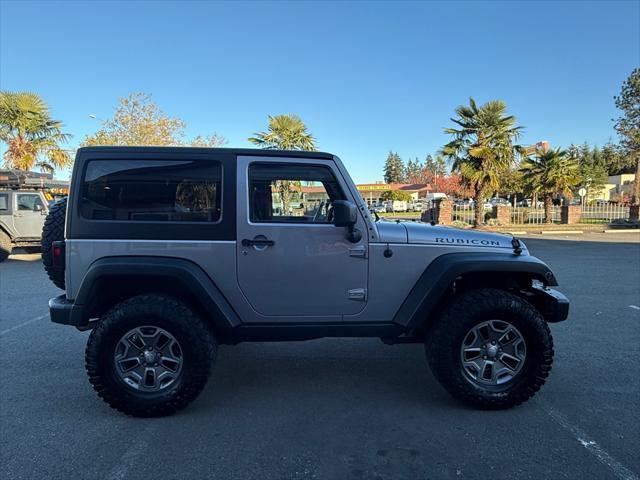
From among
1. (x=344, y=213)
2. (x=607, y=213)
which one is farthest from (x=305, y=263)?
(x=607, y=213)

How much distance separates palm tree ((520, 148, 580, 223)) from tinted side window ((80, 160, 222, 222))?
25655 mm

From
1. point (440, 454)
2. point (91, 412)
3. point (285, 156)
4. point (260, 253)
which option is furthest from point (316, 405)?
point (285, 156)

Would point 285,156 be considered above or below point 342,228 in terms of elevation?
above

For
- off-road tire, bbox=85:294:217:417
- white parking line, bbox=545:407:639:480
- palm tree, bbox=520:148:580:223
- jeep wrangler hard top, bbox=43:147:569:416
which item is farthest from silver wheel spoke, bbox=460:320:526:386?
palm tree, bbox=520:148:580:223

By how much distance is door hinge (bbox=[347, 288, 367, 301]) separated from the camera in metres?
3.32

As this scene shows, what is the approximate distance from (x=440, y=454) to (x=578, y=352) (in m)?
2.77

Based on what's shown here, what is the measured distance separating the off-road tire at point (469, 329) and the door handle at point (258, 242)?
4.88 feet

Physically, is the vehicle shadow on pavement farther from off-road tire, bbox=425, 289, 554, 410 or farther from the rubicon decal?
the rubicon decal

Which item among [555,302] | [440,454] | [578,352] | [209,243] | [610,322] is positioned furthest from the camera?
[610,322]

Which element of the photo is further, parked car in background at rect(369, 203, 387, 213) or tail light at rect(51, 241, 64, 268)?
parked car in background at rect(369, 203, 387, 213)

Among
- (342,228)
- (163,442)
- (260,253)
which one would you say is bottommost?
(163,442)

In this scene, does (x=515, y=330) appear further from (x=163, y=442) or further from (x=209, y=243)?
(x=163, y=442)

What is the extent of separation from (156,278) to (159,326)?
1.20 ft

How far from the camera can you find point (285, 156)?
3385 millimetres
